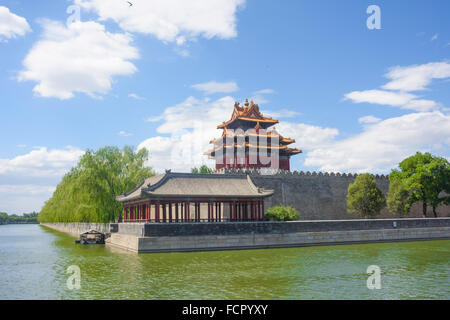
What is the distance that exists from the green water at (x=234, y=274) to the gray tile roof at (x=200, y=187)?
417 cm

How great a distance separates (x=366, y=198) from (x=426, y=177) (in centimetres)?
651

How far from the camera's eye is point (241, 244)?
85.7 ft

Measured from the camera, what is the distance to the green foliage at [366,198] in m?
35.2

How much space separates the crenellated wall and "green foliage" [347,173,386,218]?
320 centimetres

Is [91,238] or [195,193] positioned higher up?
Answer: [195,193]

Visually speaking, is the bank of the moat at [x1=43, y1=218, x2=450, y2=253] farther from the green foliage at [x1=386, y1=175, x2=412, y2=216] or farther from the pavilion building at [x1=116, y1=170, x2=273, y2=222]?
the green foliage at [x1=386, y1=175, x2=412, y2=216]

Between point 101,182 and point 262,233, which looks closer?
point 262,233

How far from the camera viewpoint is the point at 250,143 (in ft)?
145

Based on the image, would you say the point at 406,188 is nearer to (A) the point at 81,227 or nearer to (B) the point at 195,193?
(B) the point at 195,193

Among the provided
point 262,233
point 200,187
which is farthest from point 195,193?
point 262,233

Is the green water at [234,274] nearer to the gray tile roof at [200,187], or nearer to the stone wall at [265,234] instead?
the stone wall at [265,234]

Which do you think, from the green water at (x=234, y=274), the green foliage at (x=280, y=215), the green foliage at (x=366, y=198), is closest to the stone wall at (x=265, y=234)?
the green water at (x=234, y=274)

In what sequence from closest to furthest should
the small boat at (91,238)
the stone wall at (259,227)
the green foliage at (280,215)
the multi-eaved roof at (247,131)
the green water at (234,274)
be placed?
1. the green water at (234,274)
2. the stone wall at (259,227)
3. the green foliage at (280,215)
4. the small boat at (91,238)
5. the multi-eaved roof at (247,131)
